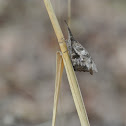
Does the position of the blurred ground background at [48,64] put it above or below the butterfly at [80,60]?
above

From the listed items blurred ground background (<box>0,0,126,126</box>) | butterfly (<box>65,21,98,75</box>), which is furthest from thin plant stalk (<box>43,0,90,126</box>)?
blurred ground background (<box>0,0,126,126</box>)

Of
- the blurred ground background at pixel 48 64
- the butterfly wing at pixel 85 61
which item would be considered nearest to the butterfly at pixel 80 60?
the butterfly wing at pixel 85 61

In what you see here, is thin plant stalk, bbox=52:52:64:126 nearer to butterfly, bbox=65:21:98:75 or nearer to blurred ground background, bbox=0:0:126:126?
butterfly, bbox=65:21:98:75

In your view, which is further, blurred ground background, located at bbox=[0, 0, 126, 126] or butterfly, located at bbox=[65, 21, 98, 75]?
blurred ground background, located at bbox=[0, 0, 126, 126]

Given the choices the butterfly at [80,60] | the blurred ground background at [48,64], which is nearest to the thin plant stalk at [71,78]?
the butterfly at [80,60]

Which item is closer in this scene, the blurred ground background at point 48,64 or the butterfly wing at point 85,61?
the butterfly wing at point 85,61

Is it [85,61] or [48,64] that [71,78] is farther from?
[48,64]

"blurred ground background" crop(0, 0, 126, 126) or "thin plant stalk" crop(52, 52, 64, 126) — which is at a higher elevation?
"blurred ground background" crop(0, 0, 126, 126)

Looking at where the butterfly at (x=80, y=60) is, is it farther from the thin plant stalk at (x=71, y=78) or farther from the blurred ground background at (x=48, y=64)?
the blurred ground background at (x=48, y=64)

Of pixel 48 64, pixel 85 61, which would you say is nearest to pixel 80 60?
pixel 85 61

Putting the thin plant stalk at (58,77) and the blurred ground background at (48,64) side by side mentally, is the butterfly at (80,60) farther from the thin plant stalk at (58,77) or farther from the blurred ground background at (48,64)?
the blurred ground background at (48,64)
